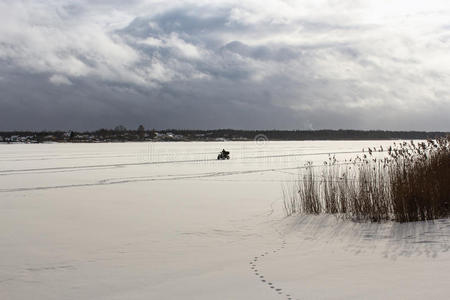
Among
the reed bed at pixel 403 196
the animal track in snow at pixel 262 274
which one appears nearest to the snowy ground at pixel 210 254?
the animal track in snow at pixel 262 274

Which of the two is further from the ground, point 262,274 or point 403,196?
point 403,196

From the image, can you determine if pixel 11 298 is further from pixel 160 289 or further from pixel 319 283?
pixel 319 283

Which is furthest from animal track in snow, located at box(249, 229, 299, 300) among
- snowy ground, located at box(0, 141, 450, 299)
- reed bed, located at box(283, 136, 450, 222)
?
reed bed, located at box(283, 136, 450, 222)

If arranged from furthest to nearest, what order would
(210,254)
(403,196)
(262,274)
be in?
(403,196)
(210,254)
(262,274)

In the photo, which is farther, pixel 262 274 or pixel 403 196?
pixel 403 196

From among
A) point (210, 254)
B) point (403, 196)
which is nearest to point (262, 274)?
point (210, 254)

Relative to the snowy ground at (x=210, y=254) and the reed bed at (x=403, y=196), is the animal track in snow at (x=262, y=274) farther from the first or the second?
the reed bed at (x=403, y=196)

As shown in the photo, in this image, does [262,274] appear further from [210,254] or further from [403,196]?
[403,196]

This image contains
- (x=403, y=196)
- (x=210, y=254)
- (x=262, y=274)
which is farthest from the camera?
A: (x=403, y=196)

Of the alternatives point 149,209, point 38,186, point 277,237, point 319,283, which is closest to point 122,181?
point 38,186

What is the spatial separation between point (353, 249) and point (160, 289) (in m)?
2.83

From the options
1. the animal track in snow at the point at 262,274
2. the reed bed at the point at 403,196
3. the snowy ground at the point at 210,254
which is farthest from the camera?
the reed bed at the point at 403,196

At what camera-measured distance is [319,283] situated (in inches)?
197

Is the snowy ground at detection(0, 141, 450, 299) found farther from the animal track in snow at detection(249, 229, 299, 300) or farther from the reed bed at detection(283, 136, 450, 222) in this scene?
the reed bed at detection(283, 136, 450, 222)
